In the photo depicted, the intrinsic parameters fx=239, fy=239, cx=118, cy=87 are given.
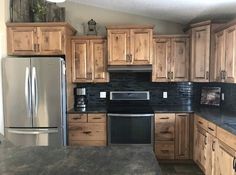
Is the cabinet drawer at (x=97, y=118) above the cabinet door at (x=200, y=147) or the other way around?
above

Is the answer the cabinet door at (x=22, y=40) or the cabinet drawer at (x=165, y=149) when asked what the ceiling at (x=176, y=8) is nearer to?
the cabinet door at (x=22, y=40)

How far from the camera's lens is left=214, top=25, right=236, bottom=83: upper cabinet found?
293cm

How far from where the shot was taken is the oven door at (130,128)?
3.71 metres

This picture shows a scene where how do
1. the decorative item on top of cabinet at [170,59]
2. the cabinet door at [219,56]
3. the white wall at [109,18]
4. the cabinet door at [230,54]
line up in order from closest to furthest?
1. the cabinet door at [230,54]
2. the cabinet door at [219,56]
3. the decorative item on top of cabinet at [170,59]
4. the white wall at [109,18]

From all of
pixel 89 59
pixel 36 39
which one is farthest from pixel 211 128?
pixel 36 39

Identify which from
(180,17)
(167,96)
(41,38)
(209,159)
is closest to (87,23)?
(41,38)

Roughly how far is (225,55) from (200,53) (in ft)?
1.99

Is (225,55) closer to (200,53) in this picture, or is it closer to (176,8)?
(200,53)

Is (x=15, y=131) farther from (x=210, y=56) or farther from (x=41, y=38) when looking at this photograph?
(x=210, y=56)

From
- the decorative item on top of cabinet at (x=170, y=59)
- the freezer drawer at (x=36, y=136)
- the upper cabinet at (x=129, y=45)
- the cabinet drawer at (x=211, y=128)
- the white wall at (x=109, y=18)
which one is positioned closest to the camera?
the cabinet drawer at (x=211, y=128)

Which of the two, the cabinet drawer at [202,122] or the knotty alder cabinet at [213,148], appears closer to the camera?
the knotty alder cabinet at [213,148]

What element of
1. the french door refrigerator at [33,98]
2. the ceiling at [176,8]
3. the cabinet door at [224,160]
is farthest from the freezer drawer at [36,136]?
the ceiling at [176,8]

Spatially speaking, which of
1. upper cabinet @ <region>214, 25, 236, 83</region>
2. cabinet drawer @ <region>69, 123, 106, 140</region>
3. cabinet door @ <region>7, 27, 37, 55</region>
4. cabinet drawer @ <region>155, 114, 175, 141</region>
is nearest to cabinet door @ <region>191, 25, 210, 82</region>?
upper cabinet @ <region>214, 25, 236, 83</region>

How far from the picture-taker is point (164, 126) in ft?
12.4
